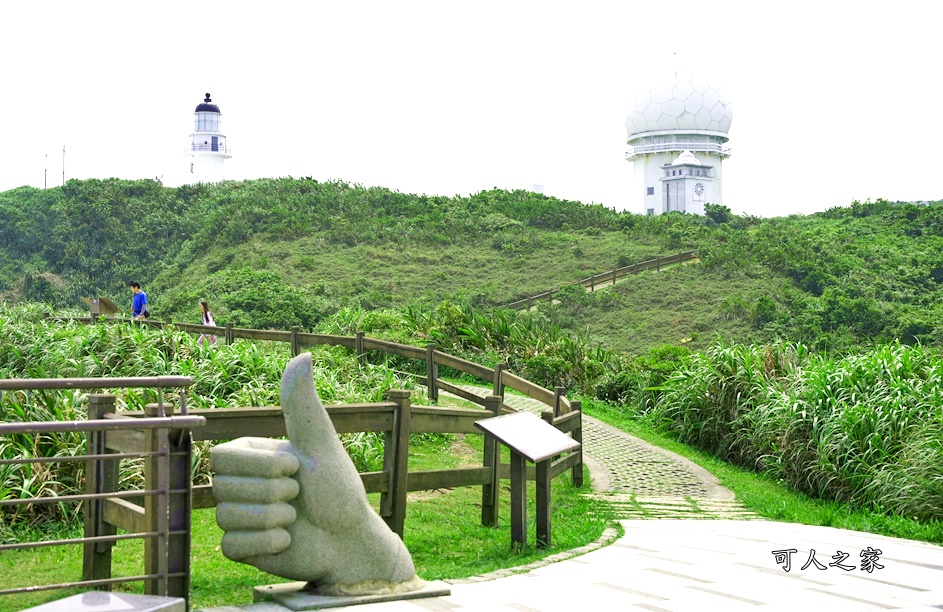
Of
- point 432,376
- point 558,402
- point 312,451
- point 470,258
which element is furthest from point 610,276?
point 312,451

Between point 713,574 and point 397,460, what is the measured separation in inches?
86.2

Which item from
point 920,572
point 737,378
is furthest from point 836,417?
point 920,572

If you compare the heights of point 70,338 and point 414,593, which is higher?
point 70,338

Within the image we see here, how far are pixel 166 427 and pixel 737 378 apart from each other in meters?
11.7

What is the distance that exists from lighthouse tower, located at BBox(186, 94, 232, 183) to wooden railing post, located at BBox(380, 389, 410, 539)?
5773 centimetres

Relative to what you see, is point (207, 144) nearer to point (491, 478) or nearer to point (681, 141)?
point (681, 141)

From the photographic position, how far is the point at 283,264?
139ft

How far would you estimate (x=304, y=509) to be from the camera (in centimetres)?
525

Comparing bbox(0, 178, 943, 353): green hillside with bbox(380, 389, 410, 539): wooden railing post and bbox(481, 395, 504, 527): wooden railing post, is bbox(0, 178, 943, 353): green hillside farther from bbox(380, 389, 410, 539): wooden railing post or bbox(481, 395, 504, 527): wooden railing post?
bbox(380, 389, 410, 539): wooden railing post

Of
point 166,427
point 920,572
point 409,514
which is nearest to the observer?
point 166,427

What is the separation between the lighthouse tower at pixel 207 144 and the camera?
6212 centimetres

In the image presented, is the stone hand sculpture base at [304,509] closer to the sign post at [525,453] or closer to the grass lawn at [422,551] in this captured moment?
the grass lawn at [422,551]

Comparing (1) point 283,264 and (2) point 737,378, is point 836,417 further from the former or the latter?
(1) point 283,264

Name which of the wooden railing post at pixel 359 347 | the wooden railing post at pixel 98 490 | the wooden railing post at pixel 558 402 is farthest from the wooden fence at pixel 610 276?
the wooden railing post at pixel 98 490
